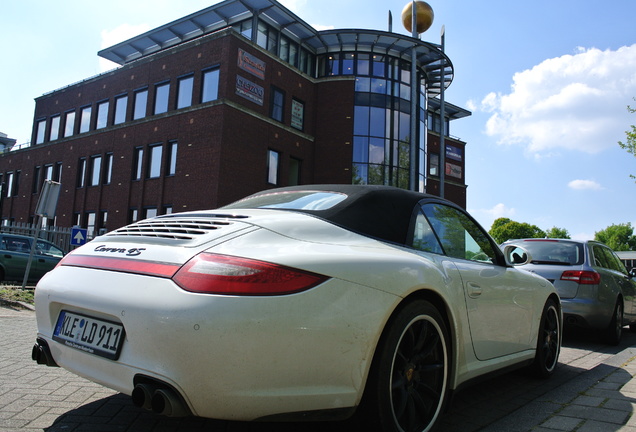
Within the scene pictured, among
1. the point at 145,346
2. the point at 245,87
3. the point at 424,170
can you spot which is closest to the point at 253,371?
the point at 145,346

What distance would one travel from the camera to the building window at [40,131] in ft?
103

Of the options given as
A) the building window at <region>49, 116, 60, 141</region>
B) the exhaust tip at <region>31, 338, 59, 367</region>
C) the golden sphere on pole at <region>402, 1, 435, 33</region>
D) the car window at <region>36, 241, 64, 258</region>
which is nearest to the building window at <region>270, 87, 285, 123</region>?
the golden sphere on pole at <region>402, 1, 435, 33</region>

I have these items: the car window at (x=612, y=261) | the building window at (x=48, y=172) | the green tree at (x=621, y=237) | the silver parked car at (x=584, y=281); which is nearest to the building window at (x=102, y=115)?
the building window at (x=48, y=172)

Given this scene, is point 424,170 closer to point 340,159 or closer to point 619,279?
point 340,159

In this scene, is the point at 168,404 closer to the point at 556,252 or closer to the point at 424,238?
the point at 424,238

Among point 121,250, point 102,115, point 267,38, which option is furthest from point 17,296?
point 102,115

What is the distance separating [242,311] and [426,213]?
169cm

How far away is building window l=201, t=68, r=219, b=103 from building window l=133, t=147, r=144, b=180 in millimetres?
4933

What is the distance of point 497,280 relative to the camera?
3.39 metres

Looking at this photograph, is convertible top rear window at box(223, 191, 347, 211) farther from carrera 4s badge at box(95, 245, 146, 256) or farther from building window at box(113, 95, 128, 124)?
building window at box(113, 95, 128, 124)

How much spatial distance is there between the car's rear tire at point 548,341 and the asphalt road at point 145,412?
12 centimetres

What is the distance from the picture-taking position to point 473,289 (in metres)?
3.03

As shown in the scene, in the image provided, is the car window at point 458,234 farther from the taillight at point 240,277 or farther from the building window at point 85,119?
the building window at point 85,119

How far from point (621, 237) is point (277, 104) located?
9565 centimetres
